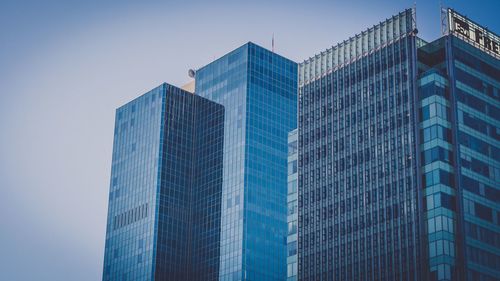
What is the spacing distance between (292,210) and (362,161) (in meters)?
17.4

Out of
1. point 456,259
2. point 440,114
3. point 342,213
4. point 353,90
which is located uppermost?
point 353,90

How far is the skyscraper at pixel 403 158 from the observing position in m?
139


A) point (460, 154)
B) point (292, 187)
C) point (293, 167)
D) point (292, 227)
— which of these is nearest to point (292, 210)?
point (292, 227)

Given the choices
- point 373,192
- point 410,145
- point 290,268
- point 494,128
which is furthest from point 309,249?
point 494,128

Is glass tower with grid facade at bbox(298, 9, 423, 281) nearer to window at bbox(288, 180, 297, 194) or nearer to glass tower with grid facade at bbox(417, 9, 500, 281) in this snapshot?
window at bbox(288, 180, 297, 194)

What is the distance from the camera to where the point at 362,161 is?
15300 centimetres

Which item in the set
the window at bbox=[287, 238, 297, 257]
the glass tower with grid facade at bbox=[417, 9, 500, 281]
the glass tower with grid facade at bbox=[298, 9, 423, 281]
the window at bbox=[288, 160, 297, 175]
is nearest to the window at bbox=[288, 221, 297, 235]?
the window at bbox=[287, 238, 297, 257]

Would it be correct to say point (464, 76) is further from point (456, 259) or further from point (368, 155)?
point (456, 259)

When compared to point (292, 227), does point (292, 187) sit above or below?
above

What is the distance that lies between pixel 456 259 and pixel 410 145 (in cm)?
1953

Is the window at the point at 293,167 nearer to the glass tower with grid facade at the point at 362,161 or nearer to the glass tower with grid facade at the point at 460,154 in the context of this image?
the glass tower with grid facade at the point at 362,161

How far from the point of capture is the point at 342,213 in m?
153

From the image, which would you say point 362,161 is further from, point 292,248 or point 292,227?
point 292,248

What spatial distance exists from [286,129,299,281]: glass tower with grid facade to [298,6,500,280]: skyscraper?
1.89 metres
